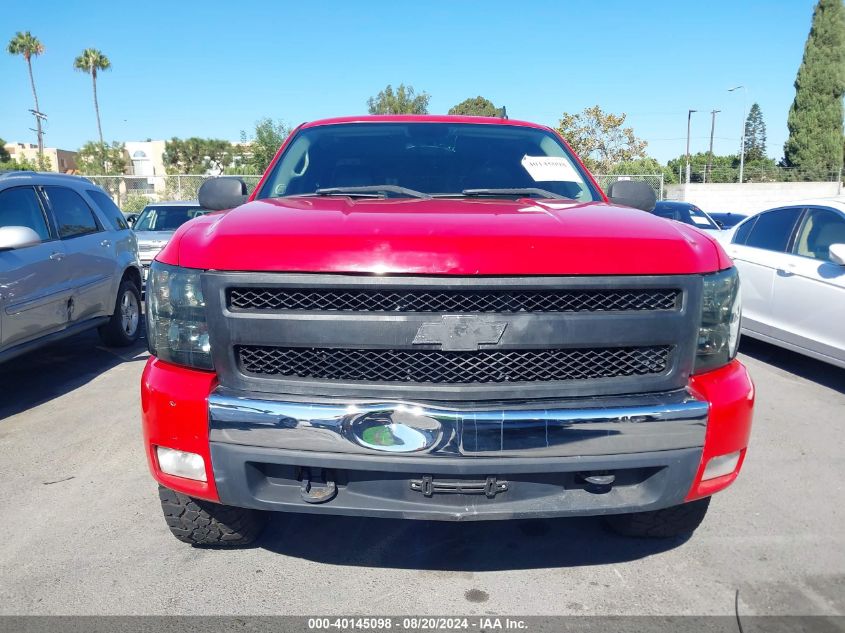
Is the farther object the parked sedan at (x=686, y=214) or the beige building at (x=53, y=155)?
the beige building at (x=53, y=155)

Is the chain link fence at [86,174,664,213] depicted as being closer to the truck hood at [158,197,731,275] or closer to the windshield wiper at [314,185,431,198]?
the windshield wiper at [314,185,431,198]

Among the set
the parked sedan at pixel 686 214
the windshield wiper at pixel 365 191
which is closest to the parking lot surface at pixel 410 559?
the windshield wiper at pixel 365 191

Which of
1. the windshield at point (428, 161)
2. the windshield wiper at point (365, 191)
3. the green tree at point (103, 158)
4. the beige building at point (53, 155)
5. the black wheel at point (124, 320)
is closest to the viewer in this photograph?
the windshield wiper at point (365, 191)

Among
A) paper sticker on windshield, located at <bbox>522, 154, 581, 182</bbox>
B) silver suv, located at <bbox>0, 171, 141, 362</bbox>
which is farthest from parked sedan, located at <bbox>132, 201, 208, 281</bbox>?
paper sticker on windshield, located at <bbox>522, 154, 581, 182</bbox>

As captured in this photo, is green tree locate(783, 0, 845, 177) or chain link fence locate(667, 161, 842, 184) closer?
chain link fence locate(667, 161, 842, 184)

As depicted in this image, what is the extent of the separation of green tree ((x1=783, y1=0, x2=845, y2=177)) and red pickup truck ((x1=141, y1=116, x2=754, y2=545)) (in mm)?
44703

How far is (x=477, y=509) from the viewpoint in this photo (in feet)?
7.35

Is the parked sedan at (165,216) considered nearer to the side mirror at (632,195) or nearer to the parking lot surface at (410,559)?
the parking lot surface at (410,559)

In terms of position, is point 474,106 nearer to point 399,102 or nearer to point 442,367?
point 399,102

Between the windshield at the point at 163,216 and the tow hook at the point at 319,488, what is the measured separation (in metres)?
10.6

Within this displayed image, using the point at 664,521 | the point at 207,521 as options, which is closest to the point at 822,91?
the point at 664,521

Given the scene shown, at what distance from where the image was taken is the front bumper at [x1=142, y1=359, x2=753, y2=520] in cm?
214

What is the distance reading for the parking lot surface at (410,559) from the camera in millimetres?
2557

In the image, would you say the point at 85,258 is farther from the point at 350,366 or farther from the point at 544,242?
the point at 544,242
